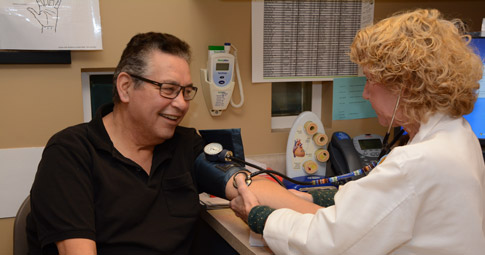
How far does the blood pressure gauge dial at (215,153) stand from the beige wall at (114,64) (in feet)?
1.29

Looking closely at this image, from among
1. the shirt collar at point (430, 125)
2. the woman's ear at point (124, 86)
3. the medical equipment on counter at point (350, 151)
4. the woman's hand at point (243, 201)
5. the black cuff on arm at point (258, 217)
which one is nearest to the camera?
the shirt collar at point (430, 125)

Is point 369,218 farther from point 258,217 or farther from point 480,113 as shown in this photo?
point 480,113

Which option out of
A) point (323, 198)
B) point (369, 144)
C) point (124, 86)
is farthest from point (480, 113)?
point (124, 86)

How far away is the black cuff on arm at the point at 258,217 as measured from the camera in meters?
1.13

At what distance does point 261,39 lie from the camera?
1857 millimetres

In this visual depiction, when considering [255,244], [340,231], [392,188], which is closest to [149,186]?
[255,244]

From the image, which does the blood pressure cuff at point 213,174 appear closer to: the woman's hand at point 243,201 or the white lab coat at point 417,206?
the woman's hand at point 243,201

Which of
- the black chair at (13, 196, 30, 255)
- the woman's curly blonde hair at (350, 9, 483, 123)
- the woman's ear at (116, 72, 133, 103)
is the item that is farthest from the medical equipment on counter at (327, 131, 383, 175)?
the black chair at (13, 196, 30, 255)

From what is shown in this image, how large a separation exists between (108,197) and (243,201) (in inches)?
15.5

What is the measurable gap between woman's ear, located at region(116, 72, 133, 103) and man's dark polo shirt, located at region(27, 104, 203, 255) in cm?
10

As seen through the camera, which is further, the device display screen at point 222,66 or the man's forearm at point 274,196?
the device display screen at point 222,66

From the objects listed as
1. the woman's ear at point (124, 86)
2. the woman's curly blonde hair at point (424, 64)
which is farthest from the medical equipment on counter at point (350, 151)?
the woman's ear at point (124, 86)

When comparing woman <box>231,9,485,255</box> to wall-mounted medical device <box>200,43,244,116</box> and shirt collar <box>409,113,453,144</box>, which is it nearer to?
shirt collar <box>409,113,453,144</box>

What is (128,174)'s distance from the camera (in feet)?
4.36
